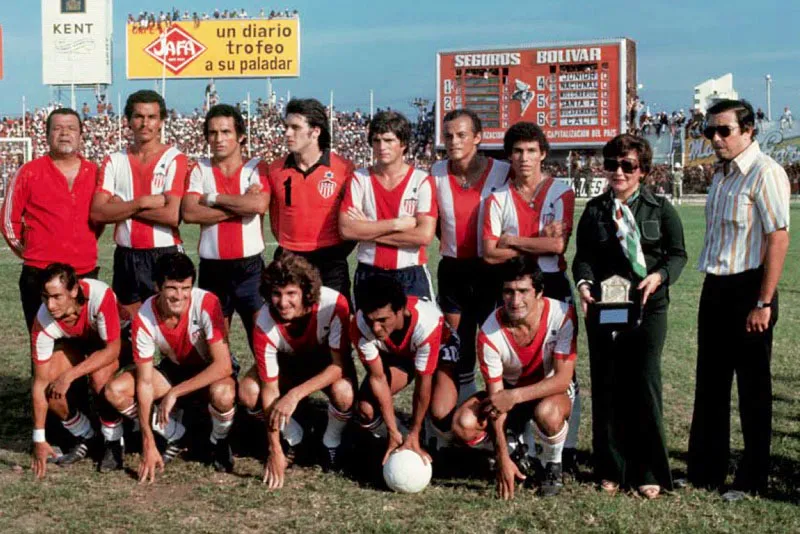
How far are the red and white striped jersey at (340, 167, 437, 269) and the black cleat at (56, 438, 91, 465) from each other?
1.95 m

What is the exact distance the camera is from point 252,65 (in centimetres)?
4494

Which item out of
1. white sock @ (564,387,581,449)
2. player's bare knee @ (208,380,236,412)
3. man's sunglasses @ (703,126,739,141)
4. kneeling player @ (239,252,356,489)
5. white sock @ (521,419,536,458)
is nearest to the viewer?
man's sunglasses @ (703,126,739,141)

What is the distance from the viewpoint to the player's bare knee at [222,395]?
5559 millimetres

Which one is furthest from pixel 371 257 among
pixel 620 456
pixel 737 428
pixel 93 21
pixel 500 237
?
pixel 93 21

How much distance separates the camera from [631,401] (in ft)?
16.4

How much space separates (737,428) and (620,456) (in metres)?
1.64

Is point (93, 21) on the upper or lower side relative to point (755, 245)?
upper

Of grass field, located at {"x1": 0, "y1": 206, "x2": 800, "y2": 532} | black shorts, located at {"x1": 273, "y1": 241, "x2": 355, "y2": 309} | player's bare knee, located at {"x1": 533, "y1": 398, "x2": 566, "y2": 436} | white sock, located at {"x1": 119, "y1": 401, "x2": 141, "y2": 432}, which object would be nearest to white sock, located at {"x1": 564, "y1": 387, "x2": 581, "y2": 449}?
grass field, located at {"x1": 0, "y1": 206, "x2": 800, "y2": 532}

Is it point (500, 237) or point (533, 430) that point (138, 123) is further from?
point (533, 430)

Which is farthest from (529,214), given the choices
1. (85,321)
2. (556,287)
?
(85,321)

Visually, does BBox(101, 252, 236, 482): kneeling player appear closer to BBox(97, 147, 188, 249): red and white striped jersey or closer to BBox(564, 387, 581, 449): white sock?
BBox(97, 147, 188, 249): red and white striped jersey

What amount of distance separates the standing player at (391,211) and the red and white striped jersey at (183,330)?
810 mm

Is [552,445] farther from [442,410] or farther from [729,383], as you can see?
[729,383]

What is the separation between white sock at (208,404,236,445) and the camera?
18.4 feet
